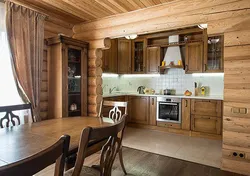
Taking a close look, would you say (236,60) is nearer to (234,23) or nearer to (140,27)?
(234,23)

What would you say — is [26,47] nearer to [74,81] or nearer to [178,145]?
[74,81]

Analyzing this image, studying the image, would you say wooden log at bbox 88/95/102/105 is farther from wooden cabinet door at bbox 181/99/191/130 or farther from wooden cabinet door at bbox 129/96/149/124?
wooden cabinet door at bbox 181/99/191/130

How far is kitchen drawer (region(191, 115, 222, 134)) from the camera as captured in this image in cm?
370

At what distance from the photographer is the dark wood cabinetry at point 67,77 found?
3.04 metres

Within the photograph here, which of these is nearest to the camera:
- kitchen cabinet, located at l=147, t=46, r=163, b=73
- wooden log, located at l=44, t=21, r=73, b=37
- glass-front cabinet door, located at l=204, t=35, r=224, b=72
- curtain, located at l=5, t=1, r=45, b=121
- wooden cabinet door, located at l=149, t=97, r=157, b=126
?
curtain, located at l=5, t=1, r=45, b=121

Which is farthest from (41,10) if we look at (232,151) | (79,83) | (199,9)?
(232,151)

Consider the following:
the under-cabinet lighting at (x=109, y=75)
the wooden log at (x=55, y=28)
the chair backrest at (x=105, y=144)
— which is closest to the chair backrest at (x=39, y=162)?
the chair backrest at (x=105, y=144)

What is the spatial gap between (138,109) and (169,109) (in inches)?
33.4

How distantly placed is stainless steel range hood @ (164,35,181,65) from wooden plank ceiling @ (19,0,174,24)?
6.10ft

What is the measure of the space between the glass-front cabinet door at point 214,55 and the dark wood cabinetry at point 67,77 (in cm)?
286

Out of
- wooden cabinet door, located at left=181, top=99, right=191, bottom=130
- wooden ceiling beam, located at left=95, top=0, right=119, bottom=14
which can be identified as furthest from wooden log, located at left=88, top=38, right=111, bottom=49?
wooden cabinet door, located at left=181, top=99, right=191, bottom=130

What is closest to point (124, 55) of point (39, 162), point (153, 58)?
point (153, 58)

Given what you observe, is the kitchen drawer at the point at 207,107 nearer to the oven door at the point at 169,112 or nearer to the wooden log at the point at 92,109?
the oven door at the point at 169,112

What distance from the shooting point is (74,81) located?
3.34m
